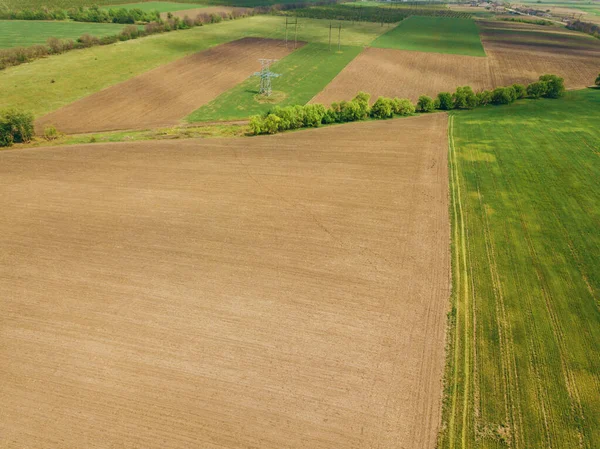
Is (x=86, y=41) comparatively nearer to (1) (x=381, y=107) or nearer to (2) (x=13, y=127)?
(2) (x=13, y=127)

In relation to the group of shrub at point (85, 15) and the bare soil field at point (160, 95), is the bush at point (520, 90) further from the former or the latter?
the group of shrub at point (85, 15)

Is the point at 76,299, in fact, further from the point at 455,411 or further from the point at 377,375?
the point at 455,411

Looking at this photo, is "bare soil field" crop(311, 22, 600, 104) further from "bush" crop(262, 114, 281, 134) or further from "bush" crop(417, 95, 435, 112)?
"bush" crop(262, 114, 281, 134)

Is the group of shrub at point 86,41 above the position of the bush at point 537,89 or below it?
above

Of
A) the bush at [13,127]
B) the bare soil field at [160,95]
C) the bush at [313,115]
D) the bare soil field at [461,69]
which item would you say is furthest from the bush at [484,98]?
the bush at [13,127]

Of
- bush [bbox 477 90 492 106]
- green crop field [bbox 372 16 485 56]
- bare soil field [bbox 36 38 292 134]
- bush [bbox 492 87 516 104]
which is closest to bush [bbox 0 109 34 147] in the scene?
bare soil field [bbox 36 38 292 134]

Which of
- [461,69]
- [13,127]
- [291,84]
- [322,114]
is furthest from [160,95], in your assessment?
[461,69]
